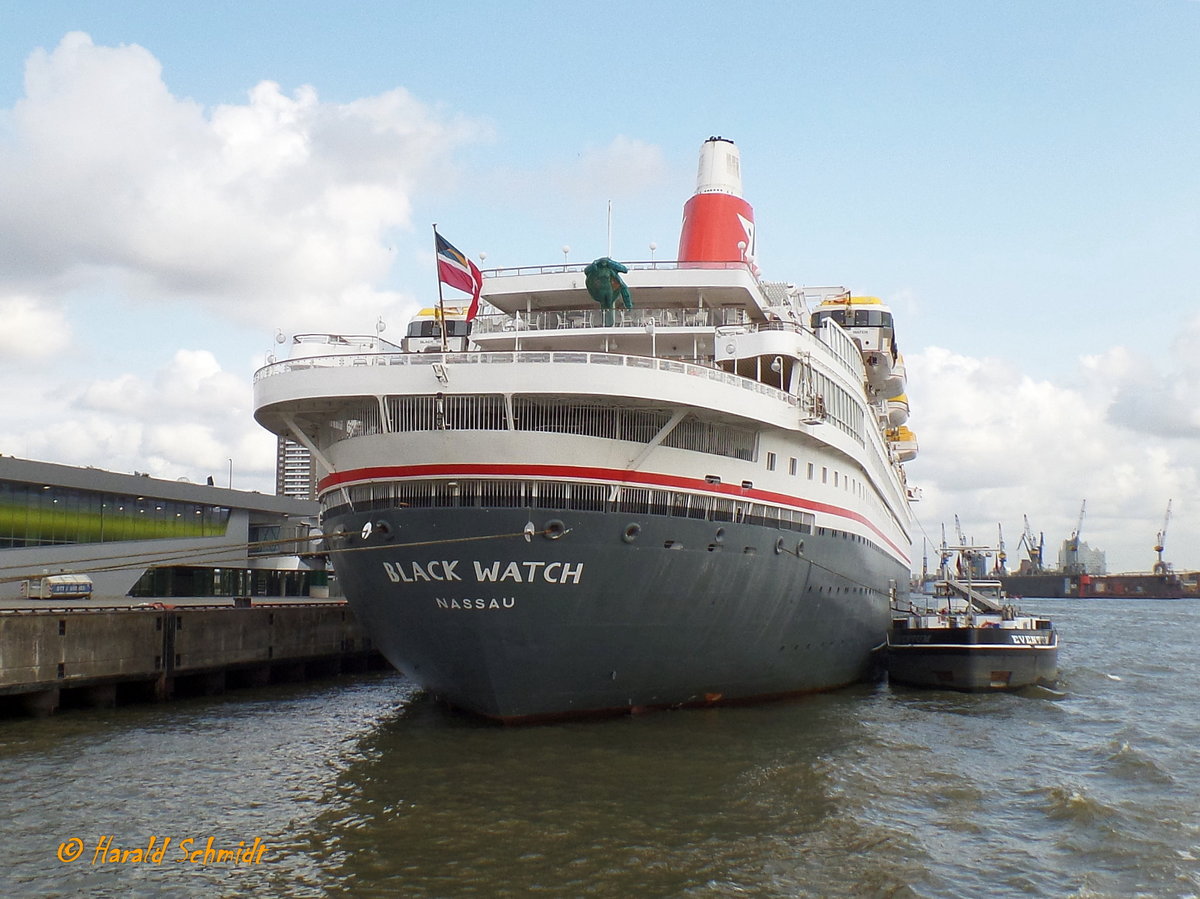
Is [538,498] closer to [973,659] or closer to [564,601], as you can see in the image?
[564,601]

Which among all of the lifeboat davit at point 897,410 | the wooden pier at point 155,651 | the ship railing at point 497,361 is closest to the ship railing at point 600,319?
the ship railing at point 497,361

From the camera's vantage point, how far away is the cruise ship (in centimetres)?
1847

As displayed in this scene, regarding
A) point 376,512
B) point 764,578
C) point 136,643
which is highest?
point 376,512

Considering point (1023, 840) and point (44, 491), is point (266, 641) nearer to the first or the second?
point (44, 491)

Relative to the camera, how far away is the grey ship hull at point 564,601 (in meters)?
18.3

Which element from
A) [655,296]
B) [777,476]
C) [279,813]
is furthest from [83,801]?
[655,296]

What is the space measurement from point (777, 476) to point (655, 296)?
6.11m

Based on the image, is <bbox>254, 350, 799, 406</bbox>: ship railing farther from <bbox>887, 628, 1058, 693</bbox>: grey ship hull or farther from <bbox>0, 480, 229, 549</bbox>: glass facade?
<bbox>0, 480, 229, 549</bbox>: glass facade

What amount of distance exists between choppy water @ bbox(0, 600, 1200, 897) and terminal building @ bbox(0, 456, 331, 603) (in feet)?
55.5

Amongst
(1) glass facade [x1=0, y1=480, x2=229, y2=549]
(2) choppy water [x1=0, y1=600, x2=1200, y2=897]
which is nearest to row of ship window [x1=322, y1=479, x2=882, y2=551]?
(2) choppy water [x1=0, y1=600, x2=1200, y2=897]

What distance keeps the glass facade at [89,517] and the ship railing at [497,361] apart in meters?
26.7

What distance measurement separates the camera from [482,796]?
50.9ft

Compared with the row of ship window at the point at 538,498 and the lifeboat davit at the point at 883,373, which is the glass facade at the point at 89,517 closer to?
the row of ship window at the point at 538,498

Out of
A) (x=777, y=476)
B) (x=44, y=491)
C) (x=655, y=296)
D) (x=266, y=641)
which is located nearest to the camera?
(x=777, y=476)
